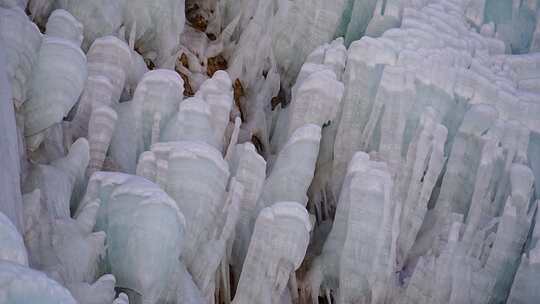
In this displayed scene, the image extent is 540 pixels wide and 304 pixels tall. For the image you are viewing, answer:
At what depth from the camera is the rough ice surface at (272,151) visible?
23.9ft

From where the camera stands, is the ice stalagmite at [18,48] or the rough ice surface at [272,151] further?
the rough ice surface at [272,151]

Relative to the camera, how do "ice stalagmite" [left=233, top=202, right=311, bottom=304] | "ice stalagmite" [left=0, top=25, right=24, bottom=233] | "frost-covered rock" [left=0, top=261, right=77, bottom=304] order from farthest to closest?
"ice stalagmite" [left=233, top=202, right=311, bottom=304]
"ice stalagmite" [left=0, top=25, right=24, bottom=233]
"frost-covered rock" [left=0, top=261, right=77, bottom=304]

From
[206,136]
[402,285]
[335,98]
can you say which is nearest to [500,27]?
[335,98]

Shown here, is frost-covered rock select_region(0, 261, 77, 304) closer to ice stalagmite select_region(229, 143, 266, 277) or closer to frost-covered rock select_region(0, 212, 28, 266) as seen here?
frost-covered rock select_region(0, 212, 28, 266)

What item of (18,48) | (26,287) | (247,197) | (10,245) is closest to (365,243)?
(247,197)

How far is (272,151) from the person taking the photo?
1159cm

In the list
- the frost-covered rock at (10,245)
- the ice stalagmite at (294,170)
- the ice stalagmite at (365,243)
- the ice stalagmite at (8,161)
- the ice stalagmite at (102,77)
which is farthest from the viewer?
the ice stalagmite at (294,170)

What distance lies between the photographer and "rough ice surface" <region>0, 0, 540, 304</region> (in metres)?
7.29

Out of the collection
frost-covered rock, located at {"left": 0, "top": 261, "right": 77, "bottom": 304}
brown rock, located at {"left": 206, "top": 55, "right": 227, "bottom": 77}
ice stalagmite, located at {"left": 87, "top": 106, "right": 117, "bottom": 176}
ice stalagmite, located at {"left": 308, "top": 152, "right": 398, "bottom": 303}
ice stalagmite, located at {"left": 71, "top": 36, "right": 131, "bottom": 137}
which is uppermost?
frost-covered rock, located at {"left": 0, "top": 261, "right": 77, "bottom": 304}

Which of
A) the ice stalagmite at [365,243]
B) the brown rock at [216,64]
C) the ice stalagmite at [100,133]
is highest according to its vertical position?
the ice stalagmite at [100,133]

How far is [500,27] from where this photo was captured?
14023mm

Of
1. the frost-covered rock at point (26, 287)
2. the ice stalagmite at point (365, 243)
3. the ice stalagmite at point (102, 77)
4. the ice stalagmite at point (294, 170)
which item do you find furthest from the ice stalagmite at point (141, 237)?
the ice stalagmite at point (365, 243)

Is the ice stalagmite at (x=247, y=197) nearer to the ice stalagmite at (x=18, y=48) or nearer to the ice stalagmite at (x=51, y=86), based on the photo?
the ice stalagmite at (x=51, y=86)

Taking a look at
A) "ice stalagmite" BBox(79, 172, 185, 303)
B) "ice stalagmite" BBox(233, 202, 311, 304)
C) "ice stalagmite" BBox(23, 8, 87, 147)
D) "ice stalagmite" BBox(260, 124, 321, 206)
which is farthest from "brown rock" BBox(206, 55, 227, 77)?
"ice stalagmite" BBox(79, 172, 185, 303)
